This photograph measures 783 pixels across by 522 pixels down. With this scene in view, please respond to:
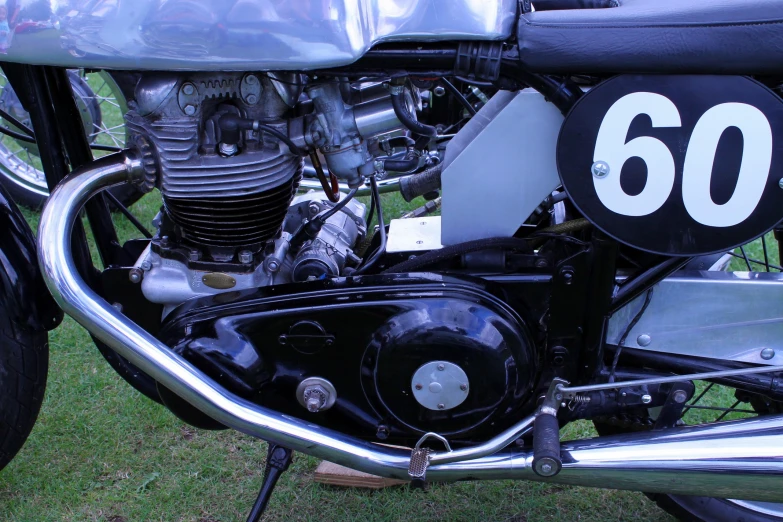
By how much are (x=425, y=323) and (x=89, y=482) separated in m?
1.15

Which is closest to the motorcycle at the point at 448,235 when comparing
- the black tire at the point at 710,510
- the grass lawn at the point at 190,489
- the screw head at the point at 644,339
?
the screw head at the point at 644,339

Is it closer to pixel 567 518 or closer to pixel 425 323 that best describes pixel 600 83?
pixel 425 323

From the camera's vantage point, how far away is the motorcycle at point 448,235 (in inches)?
43.1

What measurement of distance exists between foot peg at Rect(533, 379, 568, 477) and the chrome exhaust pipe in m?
0.04

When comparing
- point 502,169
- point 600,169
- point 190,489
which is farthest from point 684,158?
point 190,489

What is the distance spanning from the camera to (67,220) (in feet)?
4.00

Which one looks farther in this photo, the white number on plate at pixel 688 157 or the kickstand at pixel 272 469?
the kickstand at pixel 272 469

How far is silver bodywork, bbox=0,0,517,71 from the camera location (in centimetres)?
106

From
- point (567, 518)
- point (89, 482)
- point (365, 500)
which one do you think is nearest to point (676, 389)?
point (567, 518)

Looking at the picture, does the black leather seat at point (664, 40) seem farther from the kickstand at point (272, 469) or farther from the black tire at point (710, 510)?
the black tire at point (710, 510)

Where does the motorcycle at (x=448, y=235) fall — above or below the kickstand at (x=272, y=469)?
above

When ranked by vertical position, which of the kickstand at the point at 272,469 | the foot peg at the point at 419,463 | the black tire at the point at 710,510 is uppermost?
the foot peg at the point at 419,463

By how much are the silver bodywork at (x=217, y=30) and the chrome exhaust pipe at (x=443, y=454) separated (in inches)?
9.2

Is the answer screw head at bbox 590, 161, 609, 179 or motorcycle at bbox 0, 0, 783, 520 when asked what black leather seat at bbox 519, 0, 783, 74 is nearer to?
motorcycle at bbox 0, 0, 783, 520
